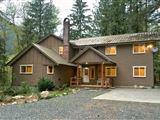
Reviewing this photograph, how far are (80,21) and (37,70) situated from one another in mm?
24861

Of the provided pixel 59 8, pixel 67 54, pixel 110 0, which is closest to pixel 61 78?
pixel 67 54

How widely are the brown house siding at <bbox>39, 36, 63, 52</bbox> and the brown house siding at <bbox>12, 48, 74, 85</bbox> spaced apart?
3273 millimetres

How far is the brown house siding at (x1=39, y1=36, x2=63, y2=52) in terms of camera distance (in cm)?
3155

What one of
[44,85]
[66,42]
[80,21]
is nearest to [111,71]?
[66,42]

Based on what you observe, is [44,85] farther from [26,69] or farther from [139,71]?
[139,71]

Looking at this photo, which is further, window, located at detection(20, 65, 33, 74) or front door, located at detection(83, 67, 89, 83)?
front door, located at detection(83, 67, 89, 83)

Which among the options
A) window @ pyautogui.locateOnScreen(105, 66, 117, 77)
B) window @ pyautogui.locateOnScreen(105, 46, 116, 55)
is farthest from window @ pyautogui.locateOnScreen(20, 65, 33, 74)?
window @ pyautogui.locateOnScreen(105, 46, 116, 55)

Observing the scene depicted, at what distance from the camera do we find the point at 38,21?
49.6 metres

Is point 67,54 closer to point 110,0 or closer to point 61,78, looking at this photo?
point 61,78

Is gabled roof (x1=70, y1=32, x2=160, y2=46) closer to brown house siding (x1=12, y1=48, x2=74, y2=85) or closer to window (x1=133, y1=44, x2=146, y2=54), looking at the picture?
window (x1=133, y1=44, x2=146, y2=54)

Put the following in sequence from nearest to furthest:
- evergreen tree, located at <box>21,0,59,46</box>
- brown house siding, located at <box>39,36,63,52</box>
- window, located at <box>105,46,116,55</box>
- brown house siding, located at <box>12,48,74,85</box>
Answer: brown house siding, located at <box>12,48,74,85</box> → window, located at <box>105,46,116,55</box> → brown house siding, located at <box>39,36,63,52</box> → evergreen tree, located at <box>21,0,59,46</box>

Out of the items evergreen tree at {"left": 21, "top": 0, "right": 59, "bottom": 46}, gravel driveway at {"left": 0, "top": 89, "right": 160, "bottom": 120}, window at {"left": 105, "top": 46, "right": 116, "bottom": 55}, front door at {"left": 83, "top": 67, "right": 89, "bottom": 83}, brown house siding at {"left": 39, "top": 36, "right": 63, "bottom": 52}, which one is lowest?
gravel driveway at {"left": 0, "top": 89, "right": 160, "bottom": 120}

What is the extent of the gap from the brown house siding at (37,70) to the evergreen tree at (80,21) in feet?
68.6

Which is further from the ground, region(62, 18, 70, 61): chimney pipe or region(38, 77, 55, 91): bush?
region(62, 18, 70, 61): chimney pipe
